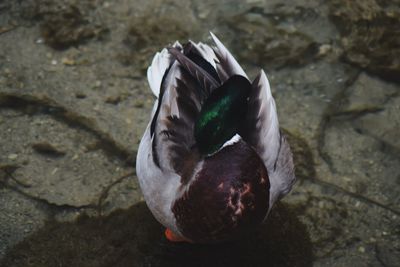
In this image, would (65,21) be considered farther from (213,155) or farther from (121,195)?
(213,155)

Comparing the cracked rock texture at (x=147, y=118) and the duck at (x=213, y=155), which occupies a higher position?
the duck at (x=213, y=155)

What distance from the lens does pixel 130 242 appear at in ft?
10.8

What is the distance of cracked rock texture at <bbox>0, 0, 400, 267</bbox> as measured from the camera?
3318 millimetres

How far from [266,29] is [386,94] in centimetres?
98

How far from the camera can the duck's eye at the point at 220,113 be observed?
288cm

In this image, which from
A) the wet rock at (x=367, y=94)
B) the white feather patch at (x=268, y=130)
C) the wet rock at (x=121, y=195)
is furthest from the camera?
the wet rock at (x=367, y=94)

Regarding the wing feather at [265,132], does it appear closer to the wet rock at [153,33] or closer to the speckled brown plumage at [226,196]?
the speckled brown plumage at [226,196]

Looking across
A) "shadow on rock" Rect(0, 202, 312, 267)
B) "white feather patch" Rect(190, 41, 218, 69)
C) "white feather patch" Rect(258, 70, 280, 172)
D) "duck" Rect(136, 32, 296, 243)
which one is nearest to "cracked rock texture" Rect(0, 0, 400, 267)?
"shadow on rock" Rect(0, 202, 312, 267)

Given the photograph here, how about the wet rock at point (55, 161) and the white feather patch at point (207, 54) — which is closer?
the white feather patch at point (207, 54)

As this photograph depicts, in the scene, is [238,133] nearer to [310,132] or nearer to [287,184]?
[287,184]

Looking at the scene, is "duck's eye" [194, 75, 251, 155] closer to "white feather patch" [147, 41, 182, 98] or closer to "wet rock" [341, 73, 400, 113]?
"white feather patch" [147, 41, 182, 98]

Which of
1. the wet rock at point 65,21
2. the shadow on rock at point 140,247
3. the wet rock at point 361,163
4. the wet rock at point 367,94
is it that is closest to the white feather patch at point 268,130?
the shadow on rock at point 140,247

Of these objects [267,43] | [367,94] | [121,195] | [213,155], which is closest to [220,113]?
[213,155]

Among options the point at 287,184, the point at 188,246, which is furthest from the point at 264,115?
the point at 188,246
